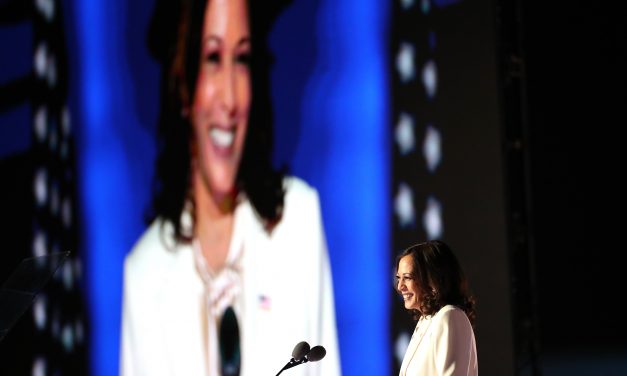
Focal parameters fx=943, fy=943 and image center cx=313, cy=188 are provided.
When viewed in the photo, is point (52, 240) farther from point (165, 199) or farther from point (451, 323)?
→ point (451, 323)

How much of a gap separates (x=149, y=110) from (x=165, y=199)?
0.57m

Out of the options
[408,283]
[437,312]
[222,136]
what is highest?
[222,136]

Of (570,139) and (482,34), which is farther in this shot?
(570,139)

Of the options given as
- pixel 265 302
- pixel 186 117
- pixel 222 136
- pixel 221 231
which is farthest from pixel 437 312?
pixel 186 117

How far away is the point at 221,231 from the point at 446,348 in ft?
9.07

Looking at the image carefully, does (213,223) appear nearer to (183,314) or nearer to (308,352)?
(183,314)

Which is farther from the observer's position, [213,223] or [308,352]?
[213,223]

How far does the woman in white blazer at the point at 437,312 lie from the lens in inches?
121

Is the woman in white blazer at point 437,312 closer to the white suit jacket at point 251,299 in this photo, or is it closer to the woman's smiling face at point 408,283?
the woman's smiling face at point 408,283

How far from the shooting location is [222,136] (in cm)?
570

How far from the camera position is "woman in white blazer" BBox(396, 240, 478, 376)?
307cm

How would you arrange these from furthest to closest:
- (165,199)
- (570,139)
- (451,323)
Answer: (570,139), (165,199), (451,323)

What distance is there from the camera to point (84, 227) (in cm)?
595

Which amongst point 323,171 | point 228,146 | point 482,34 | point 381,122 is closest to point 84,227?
point 228,146
